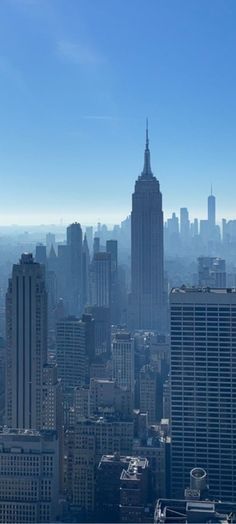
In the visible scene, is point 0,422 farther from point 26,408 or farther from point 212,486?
point 212,486

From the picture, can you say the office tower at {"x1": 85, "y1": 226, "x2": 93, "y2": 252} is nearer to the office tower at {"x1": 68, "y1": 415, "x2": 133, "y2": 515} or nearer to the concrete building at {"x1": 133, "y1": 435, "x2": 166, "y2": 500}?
the office tower at {"x1": 68, "y1": 415, "x2": 133, "y2": 515}

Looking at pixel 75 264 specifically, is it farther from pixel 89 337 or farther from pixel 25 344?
pixel 25 344

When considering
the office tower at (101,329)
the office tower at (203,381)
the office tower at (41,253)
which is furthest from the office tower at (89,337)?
the office tower at (41,253)

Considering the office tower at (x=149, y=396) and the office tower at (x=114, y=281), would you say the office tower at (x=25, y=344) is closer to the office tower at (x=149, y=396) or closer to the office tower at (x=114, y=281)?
the office tower at (x=149, y=396)

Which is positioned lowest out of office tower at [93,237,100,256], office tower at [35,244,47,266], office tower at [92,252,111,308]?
office tower at [92,252,111,308]

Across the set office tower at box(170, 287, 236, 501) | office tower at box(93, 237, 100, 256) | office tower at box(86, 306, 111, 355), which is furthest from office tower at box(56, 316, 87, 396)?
office tower at box(93, 237, 100, 256)

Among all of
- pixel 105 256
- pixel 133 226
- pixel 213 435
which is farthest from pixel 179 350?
pixel 133 226

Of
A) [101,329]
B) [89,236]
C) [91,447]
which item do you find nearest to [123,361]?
[101,329]
